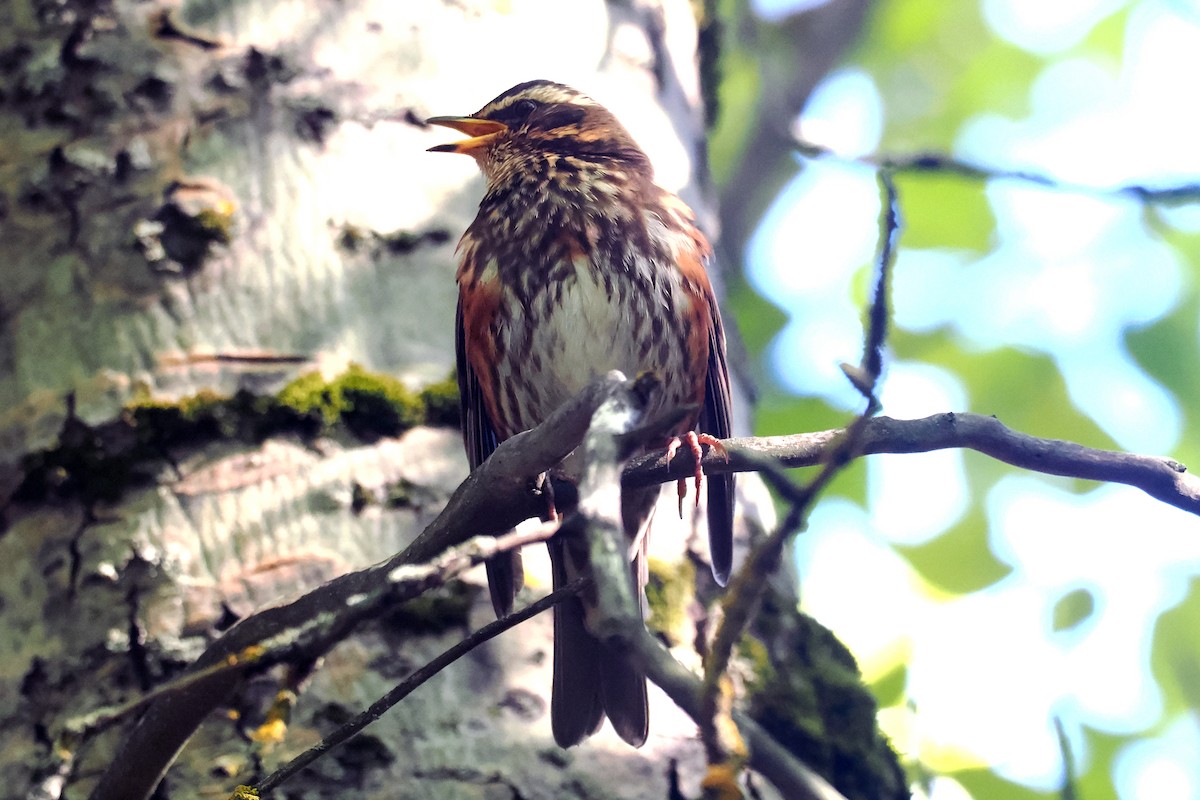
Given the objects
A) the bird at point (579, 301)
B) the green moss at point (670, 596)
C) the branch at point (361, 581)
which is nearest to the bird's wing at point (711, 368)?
the bird at point (579, 301)

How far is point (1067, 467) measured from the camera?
1.67m

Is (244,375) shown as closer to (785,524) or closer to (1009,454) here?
(1009,454)

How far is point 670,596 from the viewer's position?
256 cm

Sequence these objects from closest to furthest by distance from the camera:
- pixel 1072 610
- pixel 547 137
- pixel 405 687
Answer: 1. pixel 405 687
2. pixel 1072 610
3. pixel 547 137

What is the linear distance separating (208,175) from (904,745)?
7.44 ft

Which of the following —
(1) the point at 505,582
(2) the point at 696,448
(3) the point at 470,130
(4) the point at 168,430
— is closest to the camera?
(2) the point at 696,448

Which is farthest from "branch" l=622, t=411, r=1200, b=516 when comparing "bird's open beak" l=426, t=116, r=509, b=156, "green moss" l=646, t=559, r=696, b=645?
"bird's open beak" l=426, t=116, r=509, b=156

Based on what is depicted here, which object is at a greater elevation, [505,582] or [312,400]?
[312,400]

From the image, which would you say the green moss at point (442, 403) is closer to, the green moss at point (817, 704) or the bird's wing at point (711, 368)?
the bird's wing at point (711, 368)

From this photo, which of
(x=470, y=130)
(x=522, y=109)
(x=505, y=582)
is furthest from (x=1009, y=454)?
(x=522, y=109)

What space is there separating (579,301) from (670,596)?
0.82m

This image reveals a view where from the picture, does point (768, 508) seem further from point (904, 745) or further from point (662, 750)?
point (662, 750)

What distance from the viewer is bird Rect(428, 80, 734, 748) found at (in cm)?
288

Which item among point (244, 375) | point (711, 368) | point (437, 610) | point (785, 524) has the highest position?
point (785, 524)
